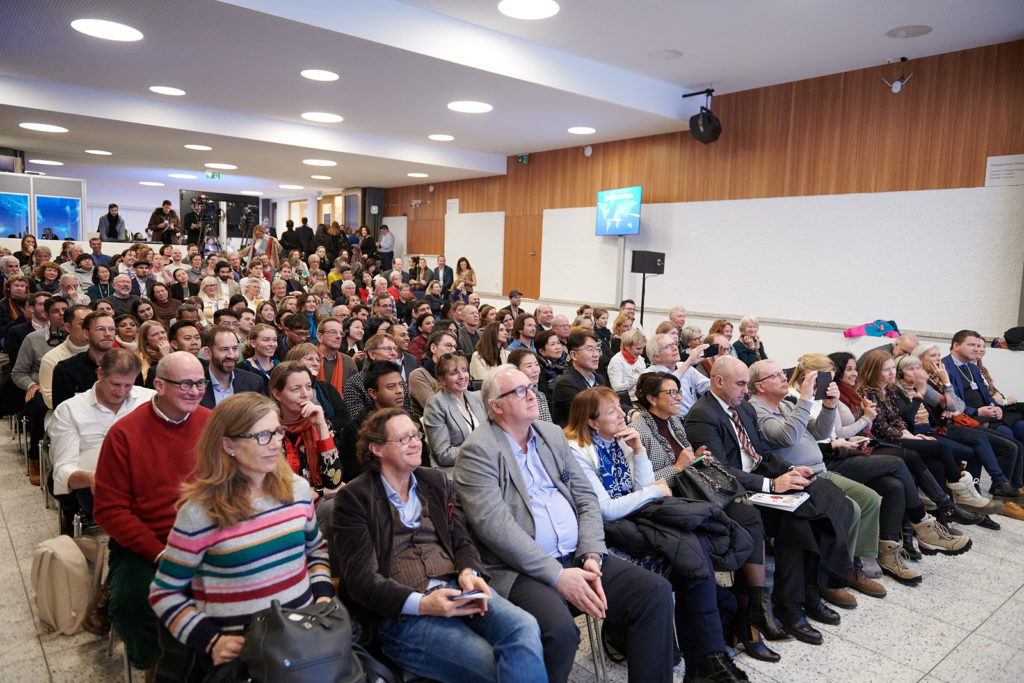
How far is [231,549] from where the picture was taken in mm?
1746

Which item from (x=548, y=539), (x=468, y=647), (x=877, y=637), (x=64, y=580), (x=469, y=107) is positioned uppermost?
(x=469, y=107)

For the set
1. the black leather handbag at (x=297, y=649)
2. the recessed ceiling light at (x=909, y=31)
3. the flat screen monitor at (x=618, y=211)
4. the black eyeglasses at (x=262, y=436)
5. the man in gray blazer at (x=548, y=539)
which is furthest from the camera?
the flat screen monitor at (x=618, y=211)

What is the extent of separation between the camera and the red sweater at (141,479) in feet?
7.06

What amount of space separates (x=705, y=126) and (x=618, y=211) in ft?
6.97

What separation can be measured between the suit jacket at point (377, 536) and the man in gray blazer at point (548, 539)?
0.46 feet

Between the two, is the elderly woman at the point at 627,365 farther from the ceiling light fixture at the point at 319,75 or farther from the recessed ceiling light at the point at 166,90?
the recessed ceiling light at the point at 166,90

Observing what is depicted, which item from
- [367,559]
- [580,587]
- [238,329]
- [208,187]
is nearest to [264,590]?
[367,559]

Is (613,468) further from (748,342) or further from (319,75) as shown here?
(319,75)

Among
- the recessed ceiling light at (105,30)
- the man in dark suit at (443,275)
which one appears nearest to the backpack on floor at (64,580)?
the recessed ceiling light at (105,30)

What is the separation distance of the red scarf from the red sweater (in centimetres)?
51

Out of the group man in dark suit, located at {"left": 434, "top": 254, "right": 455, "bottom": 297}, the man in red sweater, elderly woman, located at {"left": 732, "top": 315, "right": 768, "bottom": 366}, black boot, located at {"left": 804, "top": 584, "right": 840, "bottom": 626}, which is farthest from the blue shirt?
man in dark suit, located at {"left": 434, "top": 254, "right": 455, "bottom": 297}

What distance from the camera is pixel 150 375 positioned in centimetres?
388

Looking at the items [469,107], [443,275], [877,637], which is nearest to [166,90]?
[469,107]

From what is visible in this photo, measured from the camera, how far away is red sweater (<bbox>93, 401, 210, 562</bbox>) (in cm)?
215
